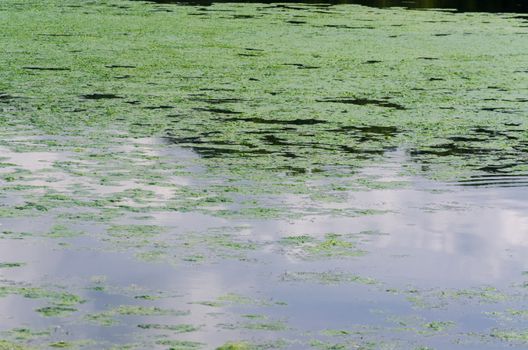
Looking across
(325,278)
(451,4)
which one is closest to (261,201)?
(325,278)

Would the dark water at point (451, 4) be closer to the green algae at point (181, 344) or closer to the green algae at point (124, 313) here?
the green algae at point (124, 313)

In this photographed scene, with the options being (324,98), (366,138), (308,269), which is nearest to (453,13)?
(324,98)

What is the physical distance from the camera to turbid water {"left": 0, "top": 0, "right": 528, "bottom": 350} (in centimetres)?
485

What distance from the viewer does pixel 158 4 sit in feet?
78.6

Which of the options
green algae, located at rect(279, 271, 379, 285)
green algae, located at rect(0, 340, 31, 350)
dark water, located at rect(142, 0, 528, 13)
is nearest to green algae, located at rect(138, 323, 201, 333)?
green algae, located at rect(0, 340, 31, 350)

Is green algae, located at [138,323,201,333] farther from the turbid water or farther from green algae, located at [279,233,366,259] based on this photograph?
green algae, located at [279,233,366,259]

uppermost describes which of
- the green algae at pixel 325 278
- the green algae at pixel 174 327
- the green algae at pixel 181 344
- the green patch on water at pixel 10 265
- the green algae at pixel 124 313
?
the green patch on water at pixel 10 265

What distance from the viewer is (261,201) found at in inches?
272

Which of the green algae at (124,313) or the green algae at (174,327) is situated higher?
the green algae at (124,313)

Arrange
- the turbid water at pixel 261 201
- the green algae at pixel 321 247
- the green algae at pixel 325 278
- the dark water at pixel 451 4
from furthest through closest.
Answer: the dark water at pixel 451 4, the green algae at pixel 321 247, the green algae at pixel 325 278, the turbid water at pixel 261 201

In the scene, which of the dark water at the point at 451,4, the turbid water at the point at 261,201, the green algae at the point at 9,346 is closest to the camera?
the green algae at the point at 9,346

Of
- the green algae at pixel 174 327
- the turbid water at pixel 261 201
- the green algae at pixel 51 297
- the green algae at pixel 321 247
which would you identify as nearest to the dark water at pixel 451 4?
the turbid water at pixel 261 201

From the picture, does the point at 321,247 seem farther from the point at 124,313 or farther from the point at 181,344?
the point at 181,344

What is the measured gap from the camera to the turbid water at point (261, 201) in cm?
485
